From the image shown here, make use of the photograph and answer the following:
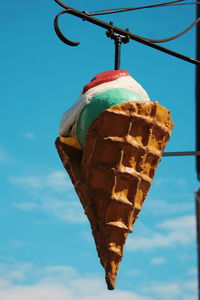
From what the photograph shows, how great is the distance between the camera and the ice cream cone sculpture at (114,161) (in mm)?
4047

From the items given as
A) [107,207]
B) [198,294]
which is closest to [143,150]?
[107,207]

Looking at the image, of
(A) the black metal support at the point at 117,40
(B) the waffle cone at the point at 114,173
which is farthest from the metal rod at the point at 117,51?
(B) the waffle cone at the point at 114,173

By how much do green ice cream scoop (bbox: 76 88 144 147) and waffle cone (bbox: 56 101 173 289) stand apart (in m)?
0.13

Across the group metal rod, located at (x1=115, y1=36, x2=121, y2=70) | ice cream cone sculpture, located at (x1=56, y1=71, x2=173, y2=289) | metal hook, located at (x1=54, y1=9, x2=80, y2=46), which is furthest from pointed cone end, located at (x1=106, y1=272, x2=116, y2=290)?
metal hook, located at (x1=54, y1=9, x2=80, y2=46)

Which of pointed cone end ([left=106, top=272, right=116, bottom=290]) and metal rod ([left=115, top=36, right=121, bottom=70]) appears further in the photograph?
metal rod ([left=115, top=36, right=121, bottom=70])

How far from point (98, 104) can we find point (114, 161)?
1.53 ft

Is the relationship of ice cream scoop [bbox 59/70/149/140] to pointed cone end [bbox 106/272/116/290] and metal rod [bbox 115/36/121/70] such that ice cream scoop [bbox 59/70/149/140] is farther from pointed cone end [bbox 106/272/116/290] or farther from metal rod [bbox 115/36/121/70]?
pointed cone end [bbox 106/272/116/290]

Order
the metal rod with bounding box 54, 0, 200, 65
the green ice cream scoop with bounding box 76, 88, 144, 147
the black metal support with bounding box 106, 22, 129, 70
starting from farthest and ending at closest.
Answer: the black metal support with bounding box 106, 22, 129, 70, the metal rod with bounding box 54, 0, 200, 65, the green ice cream scoop with bounding box 76, 88, 144, 147

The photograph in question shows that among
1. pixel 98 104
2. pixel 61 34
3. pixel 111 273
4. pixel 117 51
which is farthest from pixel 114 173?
pixel 61 34

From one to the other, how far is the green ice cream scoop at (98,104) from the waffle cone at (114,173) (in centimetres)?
13

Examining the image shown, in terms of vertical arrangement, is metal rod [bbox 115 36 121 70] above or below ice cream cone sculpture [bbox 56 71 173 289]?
above

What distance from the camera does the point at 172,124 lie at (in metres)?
4.47

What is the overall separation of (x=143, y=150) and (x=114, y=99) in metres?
0.42

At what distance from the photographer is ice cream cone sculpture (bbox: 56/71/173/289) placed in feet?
13.3
